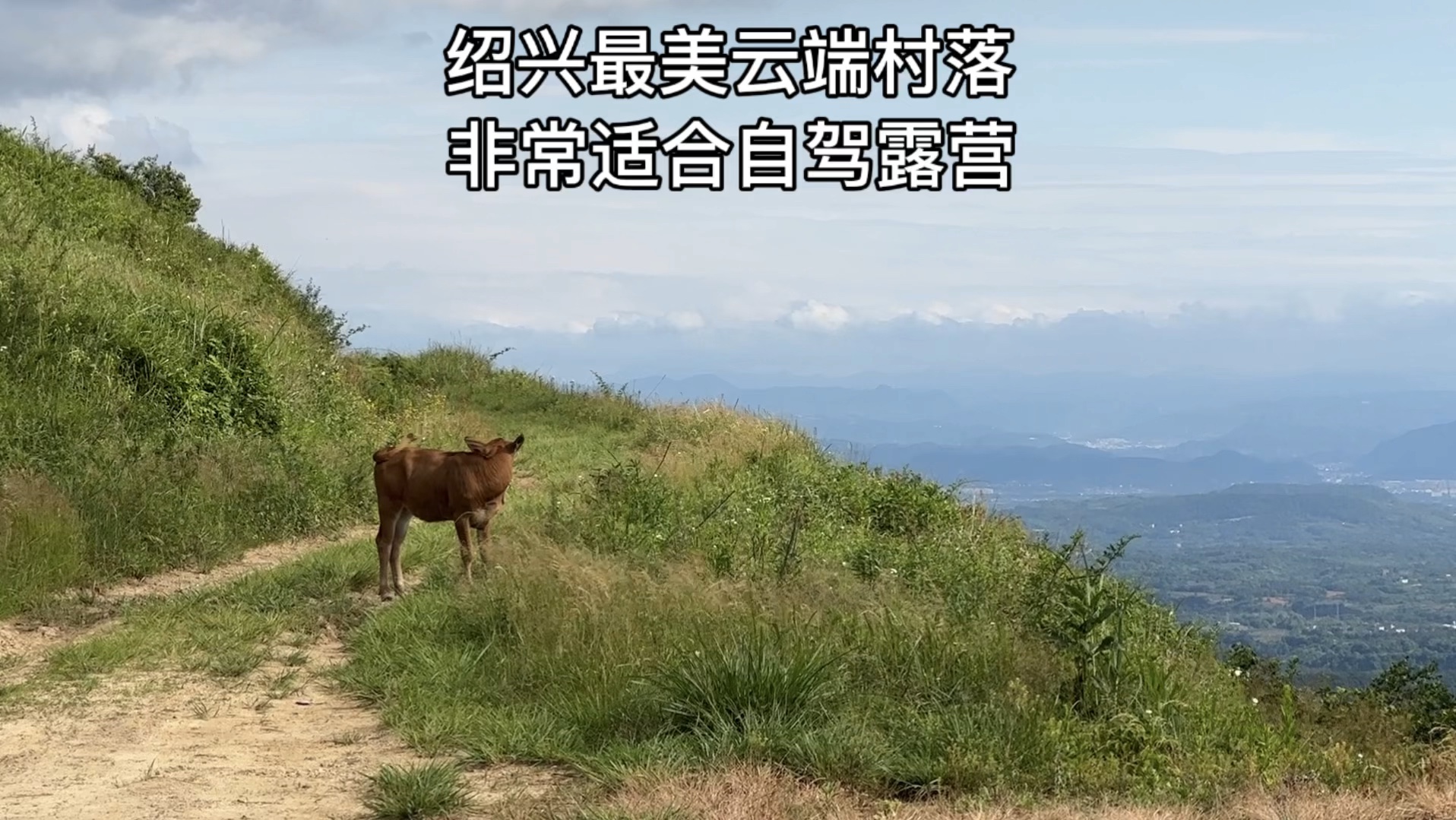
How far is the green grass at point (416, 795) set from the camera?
4.92 metres

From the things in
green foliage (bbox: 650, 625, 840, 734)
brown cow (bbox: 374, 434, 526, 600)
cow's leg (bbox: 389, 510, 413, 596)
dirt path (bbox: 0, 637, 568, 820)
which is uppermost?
brown cow (bbox: 374, 434, 526, 600)

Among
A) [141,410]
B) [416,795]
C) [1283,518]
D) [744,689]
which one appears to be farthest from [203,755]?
[1283,518]

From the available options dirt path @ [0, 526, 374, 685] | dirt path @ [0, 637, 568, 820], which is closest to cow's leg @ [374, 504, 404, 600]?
dirt path @ [0, 526, 374, 685]

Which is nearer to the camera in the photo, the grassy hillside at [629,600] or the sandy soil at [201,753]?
the sandy soil at [201,753]

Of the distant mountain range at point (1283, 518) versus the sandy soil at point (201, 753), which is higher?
the sandy soil at point (201, 753)

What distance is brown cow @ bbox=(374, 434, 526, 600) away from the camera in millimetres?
8836

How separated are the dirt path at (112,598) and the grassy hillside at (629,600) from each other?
0.19 m

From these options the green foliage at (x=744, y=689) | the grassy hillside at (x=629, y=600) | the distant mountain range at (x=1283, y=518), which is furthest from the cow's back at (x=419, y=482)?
the distant mountain range at (x=1283, y=518)

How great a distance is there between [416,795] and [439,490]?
4119 millimetres

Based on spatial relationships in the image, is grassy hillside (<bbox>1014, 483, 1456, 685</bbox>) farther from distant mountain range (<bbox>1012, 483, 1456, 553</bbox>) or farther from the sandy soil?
the sandy soil

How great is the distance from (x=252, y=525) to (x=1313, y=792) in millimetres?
8867

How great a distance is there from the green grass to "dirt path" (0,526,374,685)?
3346mm

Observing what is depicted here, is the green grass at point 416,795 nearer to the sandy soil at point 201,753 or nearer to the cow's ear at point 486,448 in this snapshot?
the sandy soil at point 201,753

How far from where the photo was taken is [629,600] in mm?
7137
